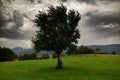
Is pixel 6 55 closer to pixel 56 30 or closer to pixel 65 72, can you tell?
pixel 56 30

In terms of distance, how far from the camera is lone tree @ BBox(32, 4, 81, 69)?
191ft

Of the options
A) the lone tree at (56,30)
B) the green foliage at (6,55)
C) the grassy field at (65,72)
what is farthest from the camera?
the green foliage at (6,55)

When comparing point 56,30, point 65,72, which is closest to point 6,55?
point 56,30

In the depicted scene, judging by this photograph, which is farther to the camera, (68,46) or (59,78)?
(68,46)

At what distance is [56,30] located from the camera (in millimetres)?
58906

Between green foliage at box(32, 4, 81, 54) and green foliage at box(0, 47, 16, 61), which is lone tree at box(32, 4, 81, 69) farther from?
green foliage at box(0, 47, 16, 61)

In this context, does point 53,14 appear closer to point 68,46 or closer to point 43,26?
point 43,26

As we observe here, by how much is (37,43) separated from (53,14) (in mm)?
9038

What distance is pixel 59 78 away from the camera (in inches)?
1639

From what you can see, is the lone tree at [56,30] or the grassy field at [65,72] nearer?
the grassy field at [65,72]

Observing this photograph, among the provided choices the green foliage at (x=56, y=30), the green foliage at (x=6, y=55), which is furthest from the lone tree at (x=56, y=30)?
the green foliage at (x=6, y=55)

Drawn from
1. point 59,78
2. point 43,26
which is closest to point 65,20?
point 43,26

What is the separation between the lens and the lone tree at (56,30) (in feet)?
191

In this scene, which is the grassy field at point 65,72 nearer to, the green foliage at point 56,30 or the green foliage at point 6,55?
the green foliage at point 56,30
